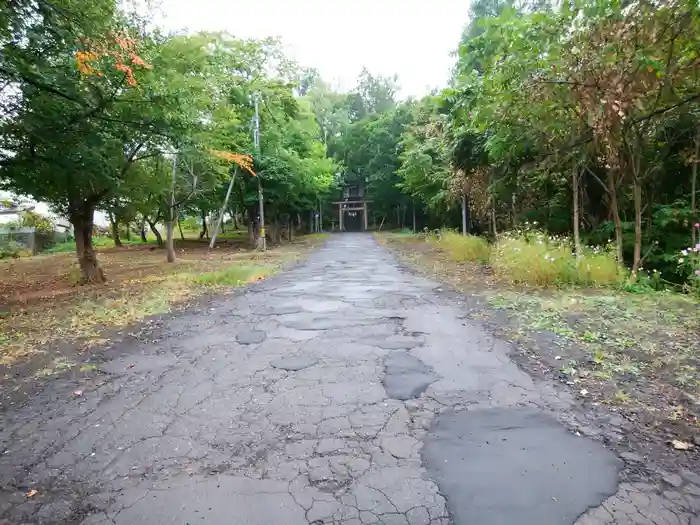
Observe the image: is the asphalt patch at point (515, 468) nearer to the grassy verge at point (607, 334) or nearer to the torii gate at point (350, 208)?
the grassy verge at point (607, 334)

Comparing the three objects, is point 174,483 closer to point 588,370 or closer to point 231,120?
point 588,370

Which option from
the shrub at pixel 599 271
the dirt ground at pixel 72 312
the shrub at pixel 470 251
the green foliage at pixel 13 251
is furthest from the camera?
the green foliage at pixel 13 251

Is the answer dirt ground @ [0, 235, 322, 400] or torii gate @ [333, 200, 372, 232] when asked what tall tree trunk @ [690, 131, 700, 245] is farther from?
torii gate @ [333, 200, 372, 232]

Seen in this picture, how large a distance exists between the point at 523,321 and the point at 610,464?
324 centimetres

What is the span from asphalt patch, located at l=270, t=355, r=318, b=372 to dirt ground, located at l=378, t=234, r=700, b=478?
1.95 m

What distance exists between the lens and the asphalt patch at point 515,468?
2074 mm

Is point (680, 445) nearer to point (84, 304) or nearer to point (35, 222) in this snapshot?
point (84, 304)

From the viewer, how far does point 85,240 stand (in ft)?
35.2

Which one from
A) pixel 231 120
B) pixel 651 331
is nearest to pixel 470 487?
pixel 651 331

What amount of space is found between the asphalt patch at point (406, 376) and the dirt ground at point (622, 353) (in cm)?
93

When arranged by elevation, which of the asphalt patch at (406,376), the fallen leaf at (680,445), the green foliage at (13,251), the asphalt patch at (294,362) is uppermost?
the green foliage at (13,251)

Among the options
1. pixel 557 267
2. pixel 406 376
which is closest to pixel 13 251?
pixel 557 267

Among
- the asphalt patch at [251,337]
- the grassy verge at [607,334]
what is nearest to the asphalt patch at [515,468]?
the grassy verge at [607,334]

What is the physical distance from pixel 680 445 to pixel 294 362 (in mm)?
2965
